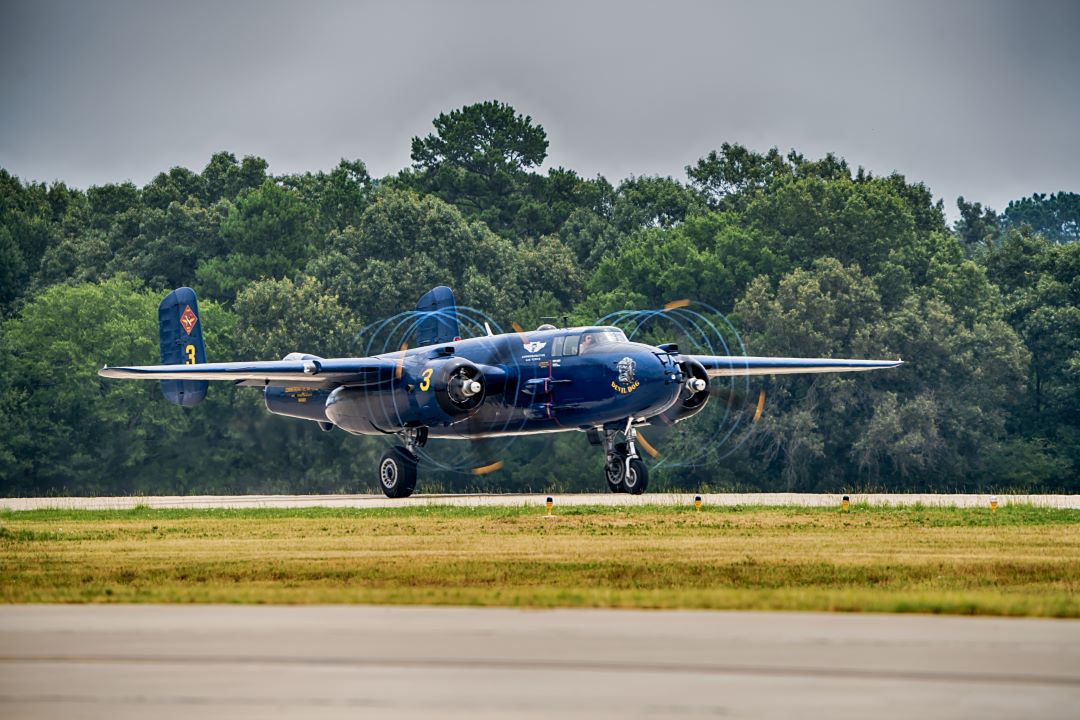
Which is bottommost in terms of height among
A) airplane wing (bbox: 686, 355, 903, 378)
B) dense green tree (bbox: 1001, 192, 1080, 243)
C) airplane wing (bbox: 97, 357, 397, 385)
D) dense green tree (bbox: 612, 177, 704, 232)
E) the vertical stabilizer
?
airplane wing (bbox: 97, 357, 397, 385)

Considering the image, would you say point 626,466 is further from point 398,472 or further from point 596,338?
point 398,472

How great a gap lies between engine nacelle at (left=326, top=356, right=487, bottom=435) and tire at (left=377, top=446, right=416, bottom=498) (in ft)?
2.66

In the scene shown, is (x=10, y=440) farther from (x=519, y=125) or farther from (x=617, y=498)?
(x=519, y=125)

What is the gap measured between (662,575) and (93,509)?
2612 centimetres

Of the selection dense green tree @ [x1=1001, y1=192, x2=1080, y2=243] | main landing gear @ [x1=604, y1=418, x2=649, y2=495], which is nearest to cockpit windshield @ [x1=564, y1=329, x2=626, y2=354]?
main landing gear @ [x1=604, y1=418, x2=649, y2=495]

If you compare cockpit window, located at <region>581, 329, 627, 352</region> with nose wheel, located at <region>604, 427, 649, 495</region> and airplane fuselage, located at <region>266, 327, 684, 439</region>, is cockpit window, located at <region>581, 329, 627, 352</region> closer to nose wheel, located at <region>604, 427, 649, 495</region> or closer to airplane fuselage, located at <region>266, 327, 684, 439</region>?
airplane fuselage, located at <region>266, 327, 684, 439</region>

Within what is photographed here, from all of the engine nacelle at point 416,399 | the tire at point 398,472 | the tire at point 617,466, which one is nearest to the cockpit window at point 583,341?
the engine nacelle at point 416,399

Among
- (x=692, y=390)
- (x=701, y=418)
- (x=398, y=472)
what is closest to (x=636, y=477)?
(x=692, y=390)

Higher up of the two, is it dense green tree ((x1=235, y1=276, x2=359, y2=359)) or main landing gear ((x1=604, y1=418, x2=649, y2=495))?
dense green tree ((x1=235, y1=276, x2=359, y2=359))

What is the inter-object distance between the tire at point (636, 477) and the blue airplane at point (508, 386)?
3 centimetres

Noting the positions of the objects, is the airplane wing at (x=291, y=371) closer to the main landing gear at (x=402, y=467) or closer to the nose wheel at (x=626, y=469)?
the main landing gear at (x=402, y=467)

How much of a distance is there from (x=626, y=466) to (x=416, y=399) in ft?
Answer: 20.5

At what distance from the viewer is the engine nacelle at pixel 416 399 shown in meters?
43.0

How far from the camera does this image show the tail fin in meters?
55.4
